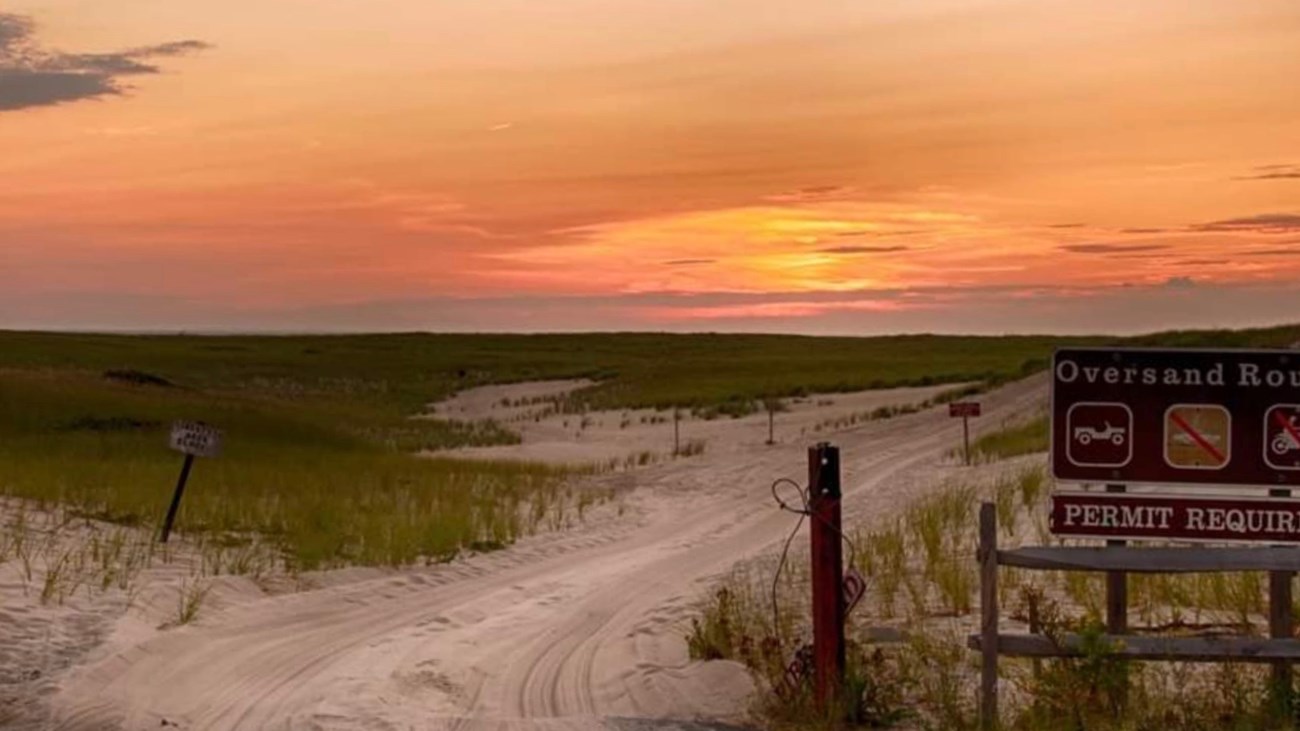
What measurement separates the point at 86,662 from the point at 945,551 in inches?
321

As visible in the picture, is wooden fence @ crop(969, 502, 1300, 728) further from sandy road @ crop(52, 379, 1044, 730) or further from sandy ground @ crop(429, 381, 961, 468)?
sandy ground @ crop(429, 381, 961, 468)

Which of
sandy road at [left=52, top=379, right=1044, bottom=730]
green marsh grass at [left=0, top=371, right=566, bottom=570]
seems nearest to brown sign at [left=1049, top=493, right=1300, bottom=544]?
sandy road at [left=52, top=379, right=1044, bottom=730]

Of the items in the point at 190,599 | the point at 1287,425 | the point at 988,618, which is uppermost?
the point at 1287,425

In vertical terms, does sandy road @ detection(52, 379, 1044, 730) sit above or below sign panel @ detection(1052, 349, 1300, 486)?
below

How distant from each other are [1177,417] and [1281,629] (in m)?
1.39

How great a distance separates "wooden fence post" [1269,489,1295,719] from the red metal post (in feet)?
8.32

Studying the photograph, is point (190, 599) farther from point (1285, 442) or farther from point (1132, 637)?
point (1285, 442)

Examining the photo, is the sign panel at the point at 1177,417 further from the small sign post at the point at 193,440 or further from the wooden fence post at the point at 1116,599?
the small sign post at the point at 193,440

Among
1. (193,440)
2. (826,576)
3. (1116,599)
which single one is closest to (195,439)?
(193,440)

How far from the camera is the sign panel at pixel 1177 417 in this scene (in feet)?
29.3

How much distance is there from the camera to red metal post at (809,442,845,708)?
854cm

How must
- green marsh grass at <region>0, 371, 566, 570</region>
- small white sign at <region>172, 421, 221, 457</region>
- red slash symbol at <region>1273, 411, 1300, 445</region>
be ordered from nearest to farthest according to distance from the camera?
red slash symbol at <region>1273, 411, 1300, 445</region> < small white sign at <region>172, 421, 221, 457</region> < green marsh grass at <region>0, 371, 566, 570</region>

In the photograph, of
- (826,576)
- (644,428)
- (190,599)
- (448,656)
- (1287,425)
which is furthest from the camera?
(644,428)

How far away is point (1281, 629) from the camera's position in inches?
339
